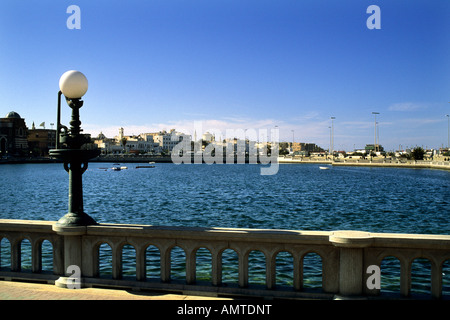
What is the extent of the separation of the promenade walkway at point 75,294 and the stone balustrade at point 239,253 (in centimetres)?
13

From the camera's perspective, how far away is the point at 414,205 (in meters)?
42.3

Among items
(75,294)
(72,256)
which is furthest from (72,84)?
(75,294)

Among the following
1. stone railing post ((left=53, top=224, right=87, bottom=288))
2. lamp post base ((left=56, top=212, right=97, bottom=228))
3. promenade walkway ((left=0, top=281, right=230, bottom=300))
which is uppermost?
lamp post base ((left=56, top=212, right=97, bottom=228))

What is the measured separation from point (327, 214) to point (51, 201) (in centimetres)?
3092

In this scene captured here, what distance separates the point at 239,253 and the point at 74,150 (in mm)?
3305

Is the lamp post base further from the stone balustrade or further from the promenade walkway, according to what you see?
the promenade walkway

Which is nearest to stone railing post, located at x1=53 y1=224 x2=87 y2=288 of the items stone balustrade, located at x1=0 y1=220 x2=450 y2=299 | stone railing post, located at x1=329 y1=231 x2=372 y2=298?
stone balustrade, located at x1=0 y1=220 x2=450 y2=299

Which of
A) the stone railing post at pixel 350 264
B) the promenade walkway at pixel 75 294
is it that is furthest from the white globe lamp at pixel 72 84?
the stone railing post at pixel 350 264

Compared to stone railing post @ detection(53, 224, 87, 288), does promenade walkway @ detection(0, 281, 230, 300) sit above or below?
below

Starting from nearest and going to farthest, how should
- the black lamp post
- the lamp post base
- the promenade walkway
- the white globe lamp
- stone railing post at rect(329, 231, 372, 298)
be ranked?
stone railing post at rect(329, 231, 372, 298) → the promenade walkway → the lamp post base → the black lamp post → the white globe lamp

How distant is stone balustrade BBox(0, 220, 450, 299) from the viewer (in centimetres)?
604

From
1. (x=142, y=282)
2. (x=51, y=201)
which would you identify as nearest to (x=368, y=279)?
(x=142, y=282)

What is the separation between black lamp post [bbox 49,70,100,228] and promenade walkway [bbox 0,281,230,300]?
107 cm

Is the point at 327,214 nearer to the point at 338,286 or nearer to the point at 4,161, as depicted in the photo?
the point at 338,286
